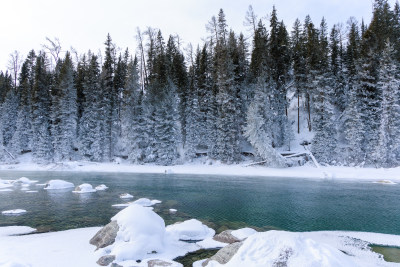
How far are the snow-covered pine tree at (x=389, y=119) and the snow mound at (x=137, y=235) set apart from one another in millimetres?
33993

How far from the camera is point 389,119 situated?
113 feet

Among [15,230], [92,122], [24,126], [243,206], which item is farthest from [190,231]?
[24,126]

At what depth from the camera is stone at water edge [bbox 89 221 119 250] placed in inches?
389

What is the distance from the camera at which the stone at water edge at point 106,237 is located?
988 centimetres

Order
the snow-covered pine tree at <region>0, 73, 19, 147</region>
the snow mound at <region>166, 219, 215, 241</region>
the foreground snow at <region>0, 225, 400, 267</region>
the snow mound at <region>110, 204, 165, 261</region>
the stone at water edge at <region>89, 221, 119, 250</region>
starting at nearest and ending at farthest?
the foreground snow at <region>0, 225, 400, 267</region>, the snow mound at <region>110, 204, 165, 261</region>, the stone at water edge at <region>89, 221, 119, 250</region>, the snow mound at <region>166, 219, 215, 241</region>, the snow-covered pine tree at <region>0, 73, 19, 147</region>

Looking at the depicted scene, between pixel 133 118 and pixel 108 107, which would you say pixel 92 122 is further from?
pixel 133 118

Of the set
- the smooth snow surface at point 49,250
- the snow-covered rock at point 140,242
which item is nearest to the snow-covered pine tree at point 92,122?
the smooth snow surface at point 49,250

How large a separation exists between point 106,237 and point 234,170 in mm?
30011

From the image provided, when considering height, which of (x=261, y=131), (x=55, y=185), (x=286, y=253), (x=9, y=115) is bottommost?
(x=55, y=185)

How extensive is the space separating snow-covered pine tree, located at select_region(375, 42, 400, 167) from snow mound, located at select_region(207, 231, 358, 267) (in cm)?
3354

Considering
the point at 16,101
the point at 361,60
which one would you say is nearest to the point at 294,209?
the point at 361,60

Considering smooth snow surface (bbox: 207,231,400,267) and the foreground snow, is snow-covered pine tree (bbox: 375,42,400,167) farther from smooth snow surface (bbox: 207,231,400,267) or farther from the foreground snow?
smooth snow surface (bbox: 207,231,400,267)

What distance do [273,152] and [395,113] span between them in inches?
625

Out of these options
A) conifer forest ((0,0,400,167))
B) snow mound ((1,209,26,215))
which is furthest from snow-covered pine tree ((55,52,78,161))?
snow mound ((1,209,26,215))
